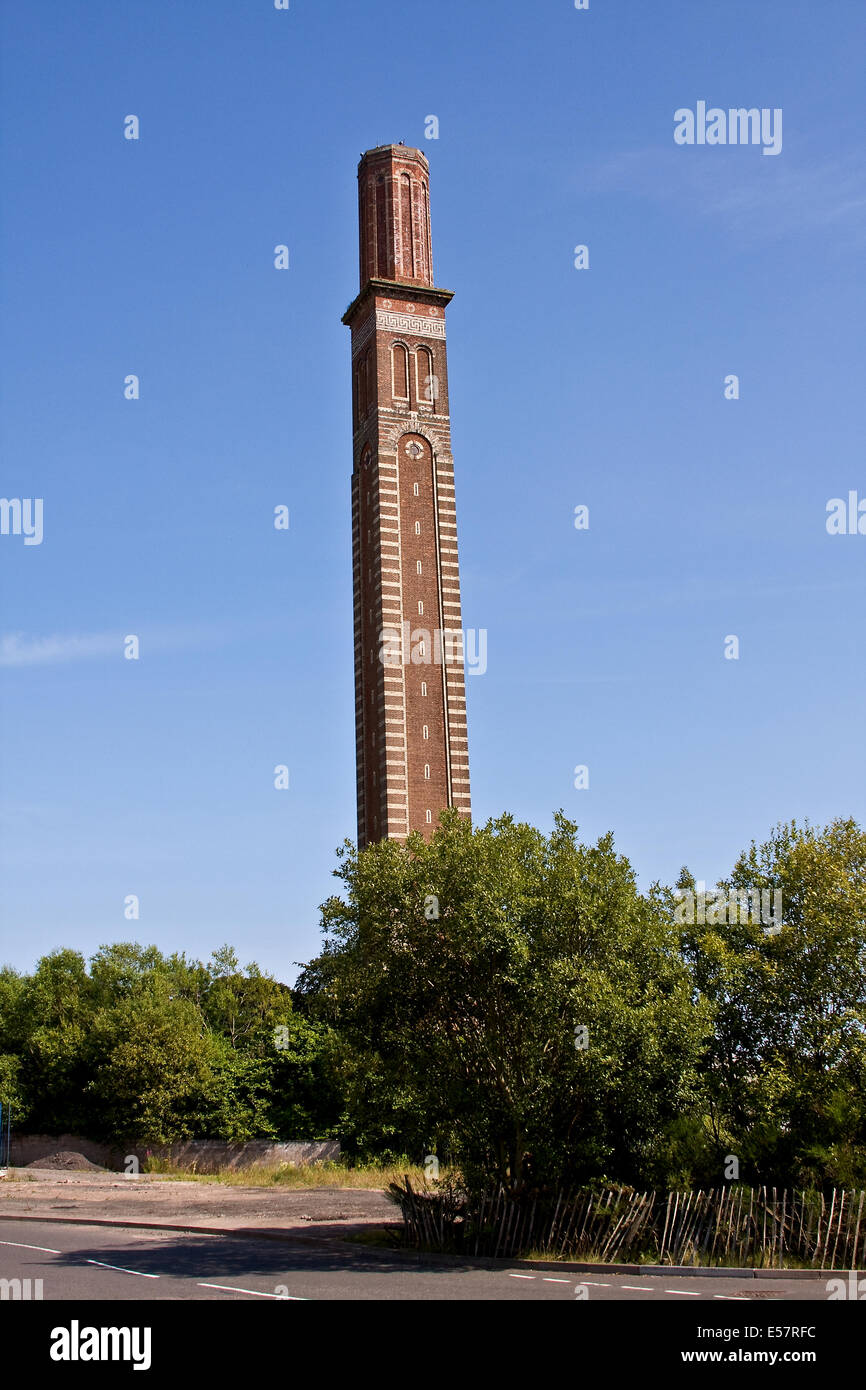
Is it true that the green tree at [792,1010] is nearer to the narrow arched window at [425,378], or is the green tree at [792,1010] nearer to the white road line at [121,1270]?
the white road line at [121,1270]

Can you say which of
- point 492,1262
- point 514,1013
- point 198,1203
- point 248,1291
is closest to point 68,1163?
point 198,1203

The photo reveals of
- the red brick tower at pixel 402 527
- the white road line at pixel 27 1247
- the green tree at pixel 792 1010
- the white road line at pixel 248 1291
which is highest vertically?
the red brick tower at pixel 402 527

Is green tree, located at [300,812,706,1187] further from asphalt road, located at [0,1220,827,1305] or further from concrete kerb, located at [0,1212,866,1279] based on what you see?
asphalt road, located at [0,1220,827,1305]

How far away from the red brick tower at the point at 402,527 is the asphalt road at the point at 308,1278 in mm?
33606

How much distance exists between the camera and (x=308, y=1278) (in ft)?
64.8

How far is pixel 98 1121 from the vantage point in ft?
188

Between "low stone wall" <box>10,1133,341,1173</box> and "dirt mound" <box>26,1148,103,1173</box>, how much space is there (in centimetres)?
108

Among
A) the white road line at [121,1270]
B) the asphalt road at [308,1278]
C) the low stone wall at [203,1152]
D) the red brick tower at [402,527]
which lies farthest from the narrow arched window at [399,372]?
the white road line at [121,1270]

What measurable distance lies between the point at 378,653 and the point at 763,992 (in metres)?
38.4

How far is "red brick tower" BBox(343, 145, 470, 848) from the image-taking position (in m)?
59.5

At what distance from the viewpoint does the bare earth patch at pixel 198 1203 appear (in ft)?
100
